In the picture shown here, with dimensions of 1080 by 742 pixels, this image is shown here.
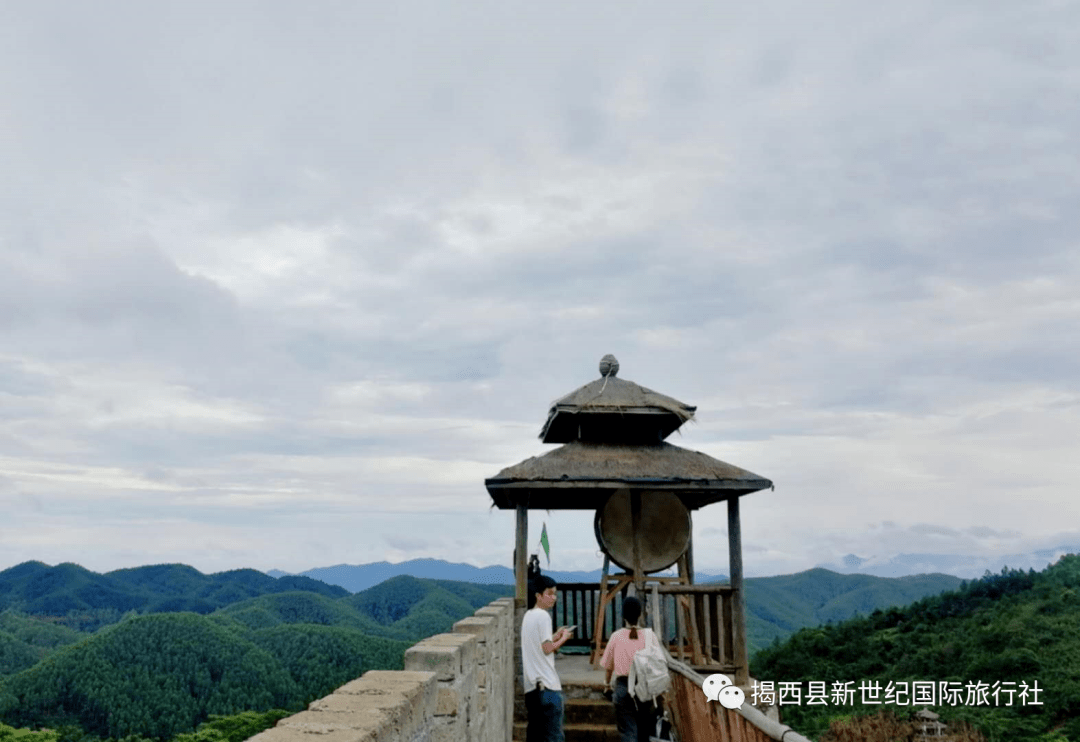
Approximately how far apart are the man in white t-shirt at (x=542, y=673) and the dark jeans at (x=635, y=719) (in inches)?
22.8

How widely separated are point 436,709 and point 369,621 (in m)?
120

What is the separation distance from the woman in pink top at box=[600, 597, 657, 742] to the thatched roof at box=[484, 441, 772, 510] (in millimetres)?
3105

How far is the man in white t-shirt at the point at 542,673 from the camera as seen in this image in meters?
7.29

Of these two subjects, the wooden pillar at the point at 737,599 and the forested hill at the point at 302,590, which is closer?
the wooden pillar at the point at 737,599

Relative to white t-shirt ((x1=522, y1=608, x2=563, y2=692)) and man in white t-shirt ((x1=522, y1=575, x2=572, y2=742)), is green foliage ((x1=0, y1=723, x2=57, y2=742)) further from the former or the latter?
white t-shirt ((x1=522, y1=608, x2=563, y2=692))

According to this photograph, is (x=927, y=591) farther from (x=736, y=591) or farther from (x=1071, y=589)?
(x=736, y=591)

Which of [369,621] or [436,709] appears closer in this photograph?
[436,709]

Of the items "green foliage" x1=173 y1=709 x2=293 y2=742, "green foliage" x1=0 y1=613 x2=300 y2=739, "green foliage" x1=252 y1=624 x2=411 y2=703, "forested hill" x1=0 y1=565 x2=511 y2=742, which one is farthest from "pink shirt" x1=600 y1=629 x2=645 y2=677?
"green foliage" x1=252 y1=624 x2=411 y2=703

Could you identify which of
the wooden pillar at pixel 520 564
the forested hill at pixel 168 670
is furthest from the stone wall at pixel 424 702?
the forested hill at pixel 168 670

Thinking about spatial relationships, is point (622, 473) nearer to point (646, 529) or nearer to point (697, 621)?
point (646, 529)

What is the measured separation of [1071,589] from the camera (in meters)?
37.9

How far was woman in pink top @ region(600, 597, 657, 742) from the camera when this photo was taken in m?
7.43

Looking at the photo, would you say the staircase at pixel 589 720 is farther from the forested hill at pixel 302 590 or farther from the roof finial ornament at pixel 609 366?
the forested hill at pixel 302 590

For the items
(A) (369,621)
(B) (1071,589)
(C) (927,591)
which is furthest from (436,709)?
(C) (927,591)
